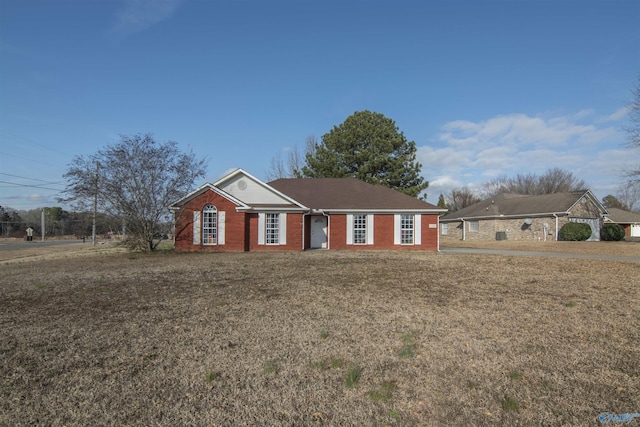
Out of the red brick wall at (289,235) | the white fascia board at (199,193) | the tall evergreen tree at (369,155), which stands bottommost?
the red brick wall at (289,235)

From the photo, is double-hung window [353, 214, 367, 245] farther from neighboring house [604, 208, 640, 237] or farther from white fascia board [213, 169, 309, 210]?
neighboring house [604, 208, 640, 237]

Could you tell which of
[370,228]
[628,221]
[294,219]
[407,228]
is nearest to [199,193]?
[294,219]

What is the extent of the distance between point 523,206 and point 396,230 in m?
19.2

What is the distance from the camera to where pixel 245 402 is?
3439mm

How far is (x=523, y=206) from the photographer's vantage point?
35.9m

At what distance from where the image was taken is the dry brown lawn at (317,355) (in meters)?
3.31

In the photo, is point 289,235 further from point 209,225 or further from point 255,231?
point 209,225

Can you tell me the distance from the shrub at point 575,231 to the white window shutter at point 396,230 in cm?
1687

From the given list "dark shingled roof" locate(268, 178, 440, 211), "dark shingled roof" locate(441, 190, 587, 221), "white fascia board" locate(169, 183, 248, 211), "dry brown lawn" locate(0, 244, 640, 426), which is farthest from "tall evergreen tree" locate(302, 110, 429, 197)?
"dry brown lawn" locate(0, 244, 640, 426)

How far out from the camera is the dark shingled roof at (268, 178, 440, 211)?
23.4 meters

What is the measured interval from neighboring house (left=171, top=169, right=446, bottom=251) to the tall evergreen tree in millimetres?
11879

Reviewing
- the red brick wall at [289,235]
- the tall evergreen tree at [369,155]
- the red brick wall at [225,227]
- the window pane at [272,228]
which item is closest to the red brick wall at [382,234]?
the red brick wall at [289,235]

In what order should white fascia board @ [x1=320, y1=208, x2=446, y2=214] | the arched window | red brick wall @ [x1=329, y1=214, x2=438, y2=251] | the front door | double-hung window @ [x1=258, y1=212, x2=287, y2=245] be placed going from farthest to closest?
the front door
red brick wall @ [x1=329, y1=214, x2=438, y2=251]
white fascia board @ [x1=320, y1=208, x2=446, y2=214]
double-hung window @ [x1=258, y1=212, x2=287, y2=245]
the arched window

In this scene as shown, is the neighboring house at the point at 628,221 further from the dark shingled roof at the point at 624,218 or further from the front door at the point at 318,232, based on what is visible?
the front door at the point at 318,232
